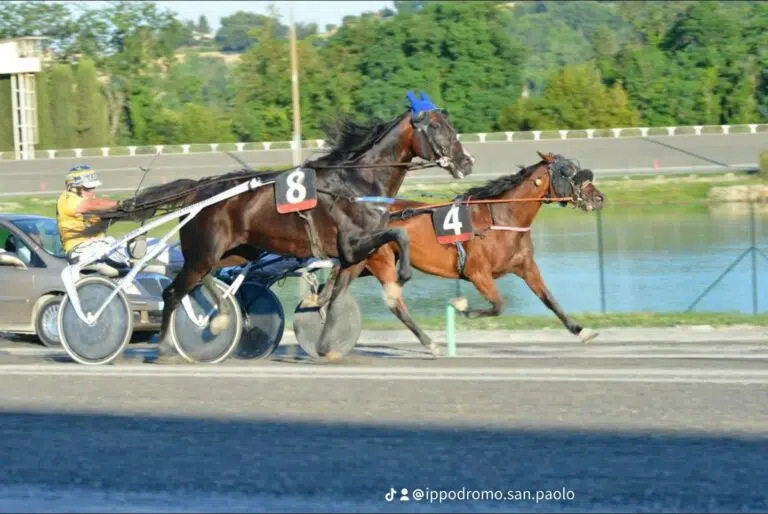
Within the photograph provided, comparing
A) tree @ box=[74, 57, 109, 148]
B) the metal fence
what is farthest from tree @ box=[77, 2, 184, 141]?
the metal fence

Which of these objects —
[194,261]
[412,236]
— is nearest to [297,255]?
[194,261]

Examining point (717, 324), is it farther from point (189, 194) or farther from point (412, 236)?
point (189, 194)

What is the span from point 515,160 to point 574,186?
4134 centimetres

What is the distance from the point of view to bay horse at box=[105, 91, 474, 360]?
37.3ft

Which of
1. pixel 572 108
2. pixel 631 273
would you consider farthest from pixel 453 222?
pixel 572 108

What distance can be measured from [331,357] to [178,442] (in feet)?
13.0

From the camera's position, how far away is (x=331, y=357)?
12.0m

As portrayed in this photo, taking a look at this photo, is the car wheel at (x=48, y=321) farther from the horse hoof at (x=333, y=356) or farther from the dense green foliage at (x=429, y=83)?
the dense green foliage at (x=429, y=83)

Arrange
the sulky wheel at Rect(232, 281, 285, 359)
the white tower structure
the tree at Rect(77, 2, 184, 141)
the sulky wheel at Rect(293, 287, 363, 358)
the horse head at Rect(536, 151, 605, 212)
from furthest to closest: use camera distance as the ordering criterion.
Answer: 1. the tree at Rect(77, 2, 184, 141)
2. the white tower structure
3. the horse head at Rect(536, 151, 605, 212)
4. the sulky wheel at Rect(232, 281, 285, 359)
5. the sulky wheel at Rect(293, 287, 363, 358)

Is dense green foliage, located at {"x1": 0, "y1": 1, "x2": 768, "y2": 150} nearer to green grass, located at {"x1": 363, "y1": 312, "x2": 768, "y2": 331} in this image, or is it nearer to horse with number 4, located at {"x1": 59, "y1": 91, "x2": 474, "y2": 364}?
green grass, located at {"x1": 363, "y1": 312, "x2": 768, "y2": 331}

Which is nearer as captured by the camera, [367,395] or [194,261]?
[367,395]

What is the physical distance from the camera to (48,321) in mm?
15008

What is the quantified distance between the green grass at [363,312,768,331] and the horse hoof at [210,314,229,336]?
5695mm

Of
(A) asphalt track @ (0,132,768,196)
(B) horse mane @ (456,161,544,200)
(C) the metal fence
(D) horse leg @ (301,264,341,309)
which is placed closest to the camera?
(D) horse leg @ (301,264,341,309)
